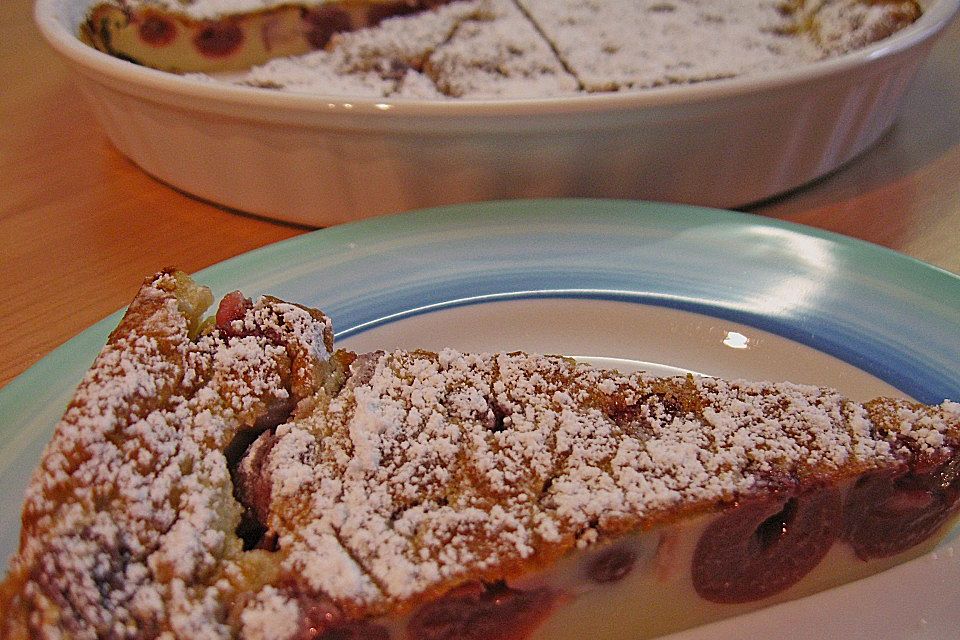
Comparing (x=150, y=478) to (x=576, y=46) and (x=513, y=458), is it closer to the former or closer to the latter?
(x=513, y=458)

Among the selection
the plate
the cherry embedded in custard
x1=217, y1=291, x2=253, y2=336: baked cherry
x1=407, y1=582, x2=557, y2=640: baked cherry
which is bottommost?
x1=407, y1=582, x2=557, y2=640: baked cherry

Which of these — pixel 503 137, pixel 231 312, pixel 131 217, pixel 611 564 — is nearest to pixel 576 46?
pixel 503 137

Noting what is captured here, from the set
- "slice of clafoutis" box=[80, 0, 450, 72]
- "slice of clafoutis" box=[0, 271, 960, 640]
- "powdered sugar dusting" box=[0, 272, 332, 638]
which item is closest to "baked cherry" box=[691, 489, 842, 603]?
"slice of clafoutis" box=[0, 271, 960, 640]

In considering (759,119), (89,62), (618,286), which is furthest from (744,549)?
(89,62)

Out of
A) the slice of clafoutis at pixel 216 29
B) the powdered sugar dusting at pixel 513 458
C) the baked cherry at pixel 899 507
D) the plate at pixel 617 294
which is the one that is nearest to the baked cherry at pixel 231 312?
the powdered sugar dusting at pixel 513 458

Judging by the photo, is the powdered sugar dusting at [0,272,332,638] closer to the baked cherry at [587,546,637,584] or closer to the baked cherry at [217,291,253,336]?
the baked cherry at [217,291,253,336]

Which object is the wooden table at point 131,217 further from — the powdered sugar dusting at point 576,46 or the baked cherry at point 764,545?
the baked cherry at point 764,545
